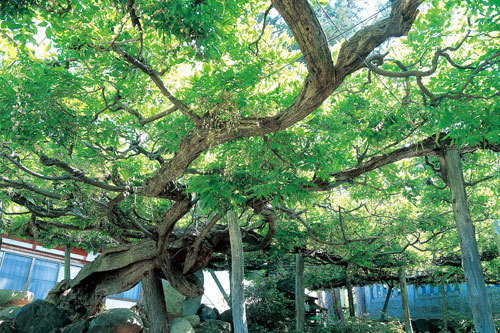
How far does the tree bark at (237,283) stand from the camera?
6.07 meters

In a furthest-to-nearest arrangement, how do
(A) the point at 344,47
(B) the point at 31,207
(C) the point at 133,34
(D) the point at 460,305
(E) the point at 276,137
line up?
(D) the point at 460,305, (B) the point at 31,207, (E) the point at 276,137, (C) the point at 133,34, (A) the point at 344,47

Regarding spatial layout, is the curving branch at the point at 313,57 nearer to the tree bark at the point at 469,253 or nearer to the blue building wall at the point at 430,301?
the tree bark at the point at 469,253

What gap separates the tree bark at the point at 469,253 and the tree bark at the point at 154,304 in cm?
621

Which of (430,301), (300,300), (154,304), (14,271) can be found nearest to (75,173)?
(154,304)

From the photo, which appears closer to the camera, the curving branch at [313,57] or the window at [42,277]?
the curving branch at [313,57]

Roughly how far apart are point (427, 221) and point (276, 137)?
469 centimetres

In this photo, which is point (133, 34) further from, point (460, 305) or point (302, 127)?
point (460, 305)

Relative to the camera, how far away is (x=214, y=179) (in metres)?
5.74

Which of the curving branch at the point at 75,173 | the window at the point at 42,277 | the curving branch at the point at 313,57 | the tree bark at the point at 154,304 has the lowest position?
the tree bark at the point at 154,304

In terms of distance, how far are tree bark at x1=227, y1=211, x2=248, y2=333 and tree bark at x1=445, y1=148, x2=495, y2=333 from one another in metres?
3.26

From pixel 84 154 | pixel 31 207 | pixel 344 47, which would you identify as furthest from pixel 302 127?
pixel 31 207

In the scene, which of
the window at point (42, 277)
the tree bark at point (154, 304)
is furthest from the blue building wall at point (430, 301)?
the window at point (42, 277)

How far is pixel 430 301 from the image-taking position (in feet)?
60.0

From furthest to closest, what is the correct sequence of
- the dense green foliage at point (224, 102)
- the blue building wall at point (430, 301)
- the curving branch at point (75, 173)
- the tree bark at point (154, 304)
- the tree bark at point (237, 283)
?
1. the blue building wall at point (430, 301)
2. the tree bark at point (154, 304)
3. the tree bark at point (237, 283)
4. the curving branch at point (75, 173)
5. the dense green foliage at point (224, 102)
